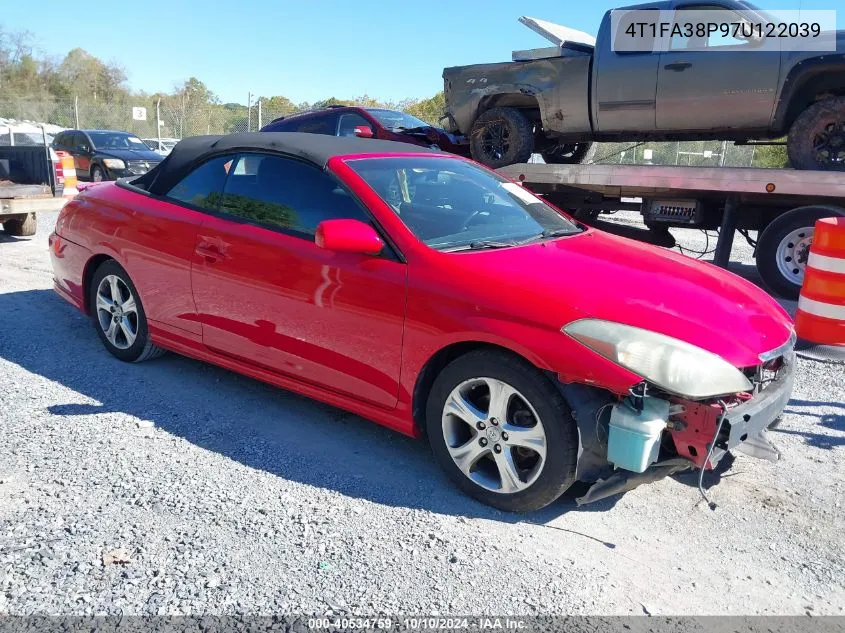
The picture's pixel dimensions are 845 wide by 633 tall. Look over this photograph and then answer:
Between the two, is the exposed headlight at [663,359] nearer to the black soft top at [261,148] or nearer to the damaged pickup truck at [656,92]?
the black soft top at [261,148]

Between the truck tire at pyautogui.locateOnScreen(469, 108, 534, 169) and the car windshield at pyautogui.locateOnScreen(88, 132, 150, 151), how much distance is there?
12140mm

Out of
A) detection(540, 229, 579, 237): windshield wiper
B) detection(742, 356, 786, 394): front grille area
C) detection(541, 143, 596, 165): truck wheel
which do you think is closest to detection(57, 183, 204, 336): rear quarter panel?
detection(540, 229, 579, 237): windshield wiper

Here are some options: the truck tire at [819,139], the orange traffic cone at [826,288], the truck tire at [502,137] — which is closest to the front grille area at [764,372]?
Answer: the orange traffic cone at [826,288]

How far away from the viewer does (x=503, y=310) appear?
3.06 meters

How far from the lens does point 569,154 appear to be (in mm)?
10664

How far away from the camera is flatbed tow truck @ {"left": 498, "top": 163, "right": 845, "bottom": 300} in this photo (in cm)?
709

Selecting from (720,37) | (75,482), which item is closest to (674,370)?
(75,482)

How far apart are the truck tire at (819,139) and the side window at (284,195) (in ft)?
18.6

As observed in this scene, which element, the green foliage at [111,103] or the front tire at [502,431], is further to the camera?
the green foliage at [111,103]

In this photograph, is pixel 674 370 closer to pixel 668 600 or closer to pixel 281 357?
pixel 668 600

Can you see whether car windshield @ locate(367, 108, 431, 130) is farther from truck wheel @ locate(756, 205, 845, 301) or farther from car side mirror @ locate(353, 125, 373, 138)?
truck wheel @ locate(756, 205, 845, 301)

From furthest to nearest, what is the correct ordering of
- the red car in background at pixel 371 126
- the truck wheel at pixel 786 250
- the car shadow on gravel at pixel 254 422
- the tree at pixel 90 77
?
the tree at pixel 90 77 < the red car in background at pixel 371 126 < the truck wheel at pixel 786 250 < the car shadow on gravel at pixel 254 422

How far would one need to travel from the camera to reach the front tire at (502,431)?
295 cm

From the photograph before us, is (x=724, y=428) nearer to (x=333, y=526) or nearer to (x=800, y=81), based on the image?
(x=333, y=526)
